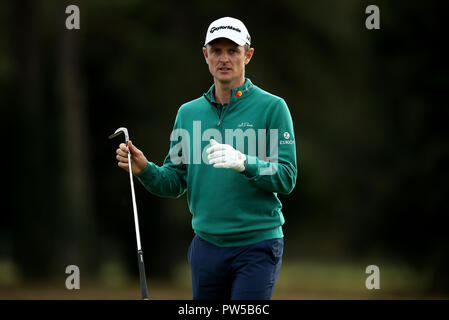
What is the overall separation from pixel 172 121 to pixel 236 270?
11.7m

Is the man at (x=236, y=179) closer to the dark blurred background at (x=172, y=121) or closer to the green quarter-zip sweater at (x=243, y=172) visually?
the green quarter-zip sweater at (x=243, y=172)

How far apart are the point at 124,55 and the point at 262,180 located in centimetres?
1295

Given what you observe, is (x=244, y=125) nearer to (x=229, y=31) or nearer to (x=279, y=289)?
(x=229, y=31)

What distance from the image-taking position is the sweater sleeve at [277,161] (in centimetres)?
368

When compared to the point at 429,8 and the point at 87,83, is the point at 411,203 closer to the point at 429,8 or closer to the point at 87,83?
the point at 429,8

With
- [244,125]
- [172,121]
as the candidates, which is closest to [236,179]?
[244,125]

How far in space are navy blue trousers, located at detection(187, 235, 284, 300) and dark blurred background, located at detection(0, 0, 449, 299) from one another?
825 centimetres

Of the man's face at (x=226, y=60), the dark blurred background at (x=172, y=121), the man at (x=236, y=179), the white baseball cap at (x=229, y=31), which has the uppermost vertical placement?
the dark blurred background at (x=172, y=121)

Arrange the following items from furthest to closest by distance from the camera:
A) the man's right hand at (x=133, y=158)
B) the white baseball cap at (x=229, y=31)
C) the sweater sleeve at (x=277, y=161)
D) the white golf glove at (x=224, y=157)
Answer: the man's right hand at (x=133, y=158), the white baseball cap at (x=229, y=31), the sweater sleeve at (x=277, y=161), the white golf glove at (x=224, y=157)

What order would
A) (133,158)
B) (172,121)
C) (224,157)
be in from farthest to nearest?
(172,121) < (133,158) < (224,157)

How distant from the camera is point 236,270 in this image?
385 centimetres

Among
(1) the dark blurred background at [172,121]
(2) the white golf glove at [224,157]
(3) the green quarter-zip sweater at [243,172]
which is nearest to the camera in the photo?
(2) the white golf glove at [224,157]

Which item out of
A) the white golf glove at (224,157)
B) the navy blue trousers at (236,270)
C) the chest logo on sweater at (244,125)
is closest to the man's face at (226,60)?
the chest logo on sweater at (244,125)

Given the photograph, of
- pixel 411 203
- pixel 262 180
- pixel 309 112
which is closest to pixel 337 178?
pixel 309 112
